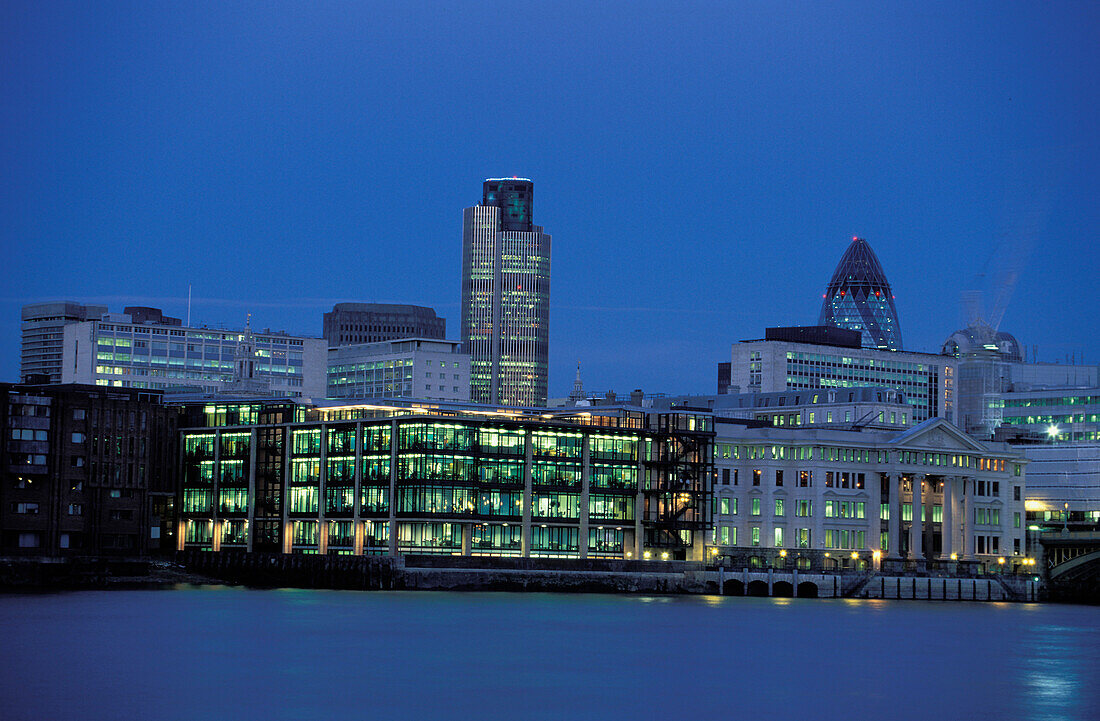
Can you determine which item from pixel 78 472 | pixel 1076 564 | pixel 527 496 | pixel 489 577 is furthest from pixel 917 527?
pixel 78 472

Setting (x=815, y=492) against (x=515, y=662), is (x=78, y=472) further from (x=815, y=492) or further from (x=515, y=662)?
(x=515, y=662)

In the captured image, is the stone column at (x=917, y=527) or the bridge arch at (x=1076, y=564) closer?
A: the bridge arch at (x=1076, y=564)

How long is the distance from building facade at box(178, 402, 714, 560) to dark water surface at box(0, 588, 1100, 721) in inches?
989

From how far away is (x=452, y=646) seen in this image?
333 ft

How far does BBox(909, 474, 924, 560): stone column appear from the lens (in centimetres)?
19475

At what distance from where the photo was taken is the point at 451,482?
164625mm

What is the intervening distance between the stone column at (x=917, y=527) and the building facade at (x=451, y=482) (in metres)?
26.7

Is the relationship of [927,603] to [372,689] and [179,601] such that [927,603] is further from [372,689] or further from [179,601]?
[372,689]

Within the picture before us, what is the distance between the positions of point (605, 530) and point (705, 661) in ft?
253

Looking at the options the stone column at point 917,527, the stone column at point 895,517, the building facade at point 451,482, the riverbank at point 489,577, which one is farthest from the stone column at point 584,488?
the stone column at point 917,527

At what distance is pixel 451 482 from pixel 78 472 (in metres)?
36.1

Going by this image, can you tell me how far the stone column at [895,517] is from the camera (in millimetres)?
192875

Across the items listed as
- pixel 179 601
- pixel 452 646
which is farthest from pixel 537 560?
pixel 452 646

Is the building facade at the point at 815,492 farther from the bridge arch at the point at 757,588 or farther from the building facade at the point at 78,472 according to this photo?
the building facade at the point at 78,472
